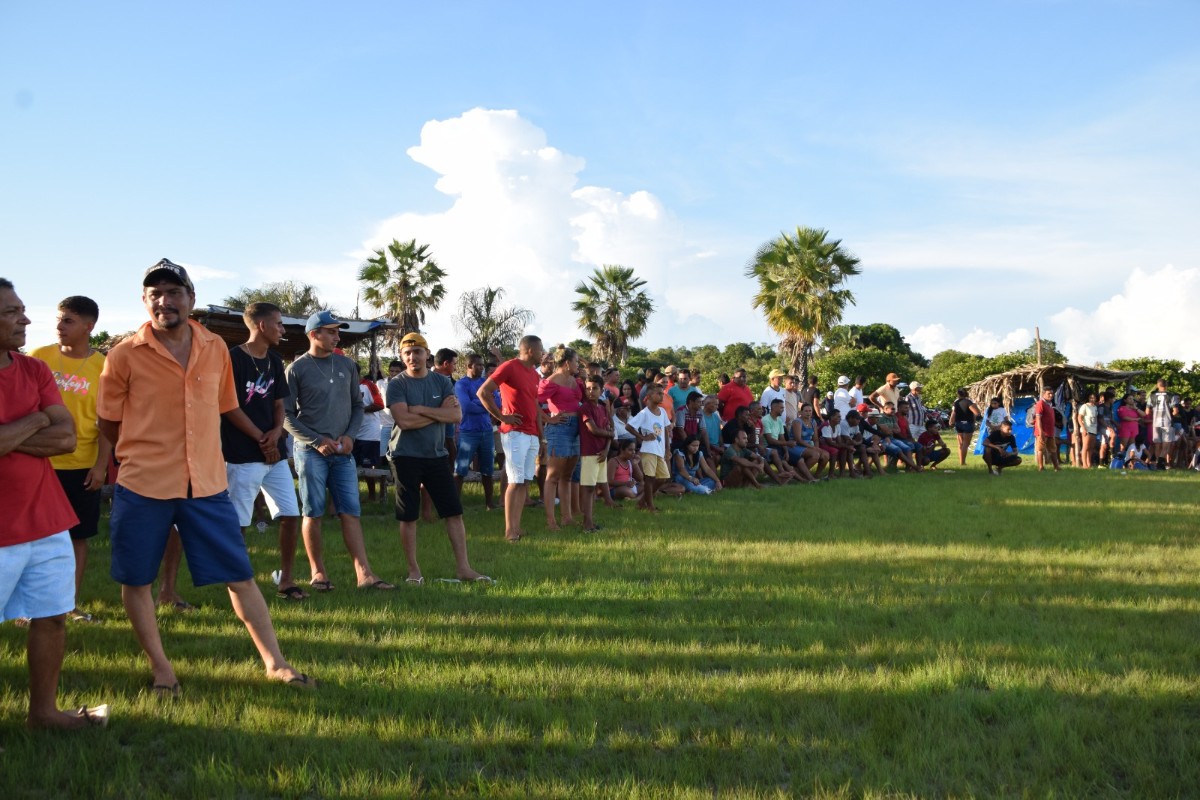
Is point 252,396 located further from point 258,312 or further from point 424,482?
point 424,482

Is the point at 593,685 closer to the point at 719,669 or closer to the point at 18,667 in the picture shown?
the point at 719,669

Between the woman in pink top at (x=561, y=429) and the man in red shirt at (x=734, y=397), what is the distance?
6.34 metres

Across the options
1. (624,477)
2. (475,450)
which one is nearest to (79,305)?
(475,450)

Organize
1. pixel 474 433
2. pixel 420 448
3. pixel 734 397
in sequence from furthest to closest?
1. pixel 734 397
2. pixel 474 433
3. pixel 420 448

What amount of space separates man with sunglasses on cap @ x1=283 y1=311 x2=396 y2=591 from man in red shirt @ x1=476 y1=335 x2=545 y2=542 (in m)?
2.24

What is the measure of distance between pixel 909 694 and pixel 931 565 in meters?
3.57

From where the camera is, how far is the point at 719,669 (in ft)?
14.6

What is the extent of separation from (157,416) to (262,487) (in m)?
2.16

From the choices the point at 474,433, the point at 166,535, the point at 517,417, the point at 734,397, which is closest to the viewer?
the point at 166,535

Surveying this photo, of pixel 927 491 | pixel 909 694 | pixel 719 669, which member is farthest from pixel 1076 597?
pixel 927 491

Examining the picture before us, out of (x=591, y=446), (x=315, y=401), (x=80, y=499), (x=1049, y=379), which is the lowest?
(x=80, y=499)

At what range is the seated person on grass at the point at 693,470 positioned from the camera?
46.3 feet

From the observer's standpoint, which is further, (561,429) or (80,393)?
(561,429)

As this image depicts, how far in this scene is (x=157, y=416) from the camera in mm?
4105
